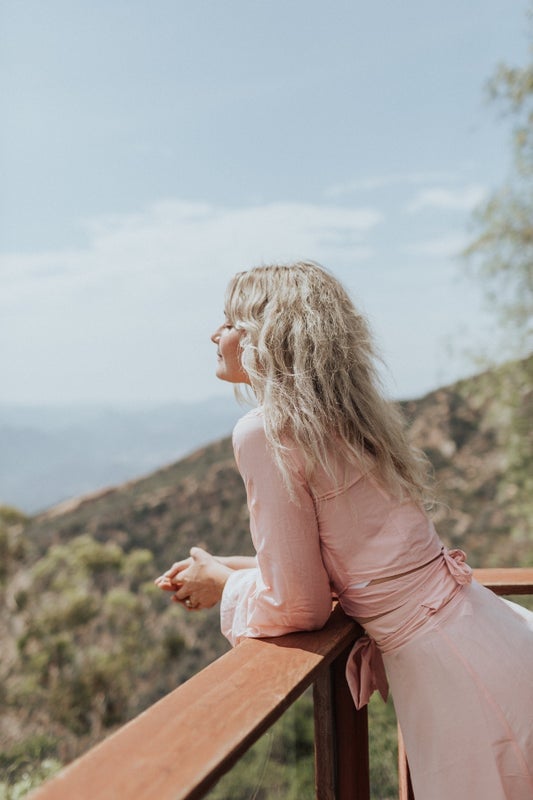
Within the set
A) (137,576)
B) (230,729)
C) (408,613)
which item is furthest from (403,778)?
(137,576)

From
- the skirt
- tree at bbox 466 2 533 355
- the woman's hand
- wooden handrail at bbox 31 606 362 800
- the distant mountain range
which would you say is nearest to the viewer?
wooden handrail at bbox 31 606 362 800

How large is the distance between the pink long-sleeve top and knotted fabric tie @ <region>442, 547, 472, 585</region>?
32 millimetres

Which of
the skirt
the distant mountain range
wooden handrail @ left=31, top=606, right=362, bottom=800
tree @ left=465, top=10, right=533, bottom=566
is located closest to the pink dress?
the skirt

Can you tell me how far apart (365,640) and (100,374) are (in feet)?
146

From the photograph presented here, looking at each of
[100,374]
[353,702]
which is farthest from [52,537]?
[100,374]

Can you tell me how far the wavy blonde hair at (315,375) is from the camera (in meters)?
1.18

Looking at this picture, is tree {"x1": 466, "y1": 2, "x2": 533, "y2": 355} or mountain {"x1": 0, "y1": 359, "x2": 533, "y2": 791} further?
mountain {"x1": 0, "y1": 359, "x2": 533, "y2": 791}

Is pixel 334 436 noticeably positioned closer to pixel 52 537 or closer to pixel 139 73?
pixel 52 537

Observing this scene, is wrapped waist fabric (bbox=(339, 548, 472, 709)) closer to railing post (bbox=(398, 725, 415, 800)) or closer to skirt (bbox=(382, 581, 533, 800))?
skirt (bbox=(382, 581, 533, 800))

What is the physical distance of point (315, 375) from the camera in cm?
122

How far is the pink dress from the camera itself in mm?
1173

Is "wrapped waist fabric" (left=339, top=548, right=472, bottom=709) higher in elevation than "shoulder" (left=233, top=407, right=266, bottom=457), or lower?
lower

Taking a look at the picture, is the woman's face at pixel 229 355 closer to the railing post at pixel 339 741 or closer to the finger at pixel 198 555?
the finger at pixel 198 555

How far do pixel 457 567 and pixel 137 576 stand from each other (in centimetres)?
951
